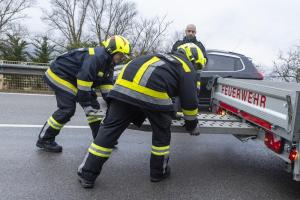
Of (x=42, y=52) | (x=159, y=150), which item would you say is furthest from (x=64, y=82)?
(x=42, y=52)

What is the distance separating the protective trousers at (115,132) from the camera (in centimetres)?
352

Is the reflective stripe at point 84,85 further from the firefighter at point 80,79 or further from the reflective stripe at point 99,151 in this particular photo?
→ the reflective stripe at point 99,151

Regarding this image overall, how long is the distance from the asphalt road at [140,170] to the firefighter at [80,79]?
0.39m

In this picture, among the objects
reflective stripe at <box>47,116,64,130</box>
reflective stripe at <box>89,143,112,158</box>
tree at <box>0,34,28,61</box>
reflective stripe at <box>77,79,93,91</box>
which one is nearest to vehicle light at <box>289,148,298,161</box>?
reflective stripe at <box>89,143,112,158</box>

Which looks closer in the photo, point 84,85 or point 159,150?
point 159,150

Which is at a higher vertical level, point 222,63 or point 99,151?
point 222,63

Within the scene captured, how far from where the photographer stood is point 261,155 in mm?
5086

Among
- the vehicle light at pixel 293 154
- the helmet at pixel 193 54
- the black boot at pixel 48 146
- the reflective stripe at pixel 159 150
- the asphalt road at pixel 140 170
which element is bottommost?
the asphalt road at pixel 140 170

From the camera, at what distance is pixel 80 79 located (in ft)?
13.5

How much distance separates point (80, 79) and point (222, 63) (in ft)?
12.3

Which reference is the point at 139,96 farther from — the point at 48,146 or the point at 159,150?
the point at 48,146

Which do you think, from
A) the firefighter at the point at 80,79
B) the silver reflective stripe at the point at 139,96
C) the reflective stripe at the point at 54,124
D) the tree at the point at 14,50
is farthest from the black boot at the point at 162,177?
the tree at the point at 14,50

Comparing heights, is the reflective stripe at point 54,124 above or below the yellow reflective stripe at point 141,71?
below

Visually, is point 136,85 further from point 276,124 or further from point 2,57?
point 2,57
